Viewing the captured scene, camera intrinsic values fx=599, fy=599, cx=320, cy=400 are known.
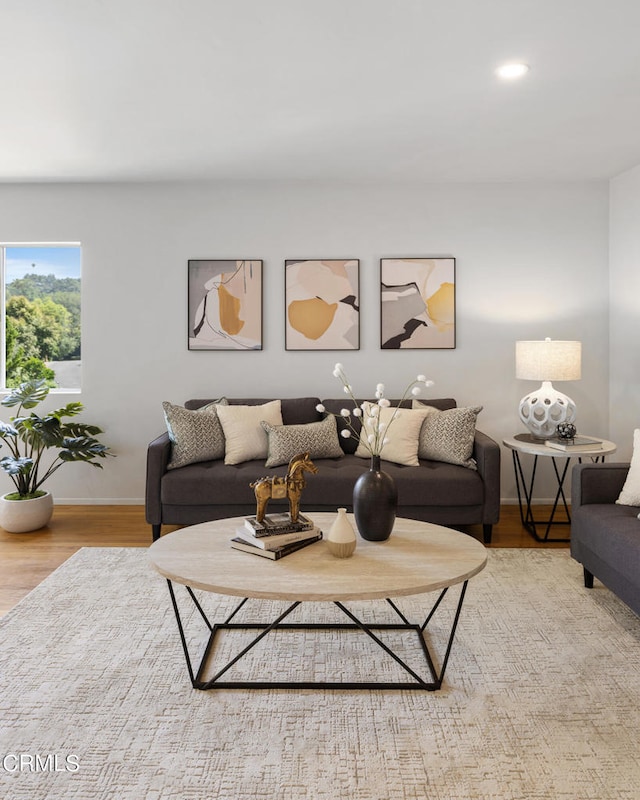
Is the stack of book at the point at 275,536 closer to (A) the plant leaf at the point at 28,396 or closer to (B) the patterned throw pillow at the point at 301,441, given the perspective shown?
(B) the patterned throw pillow at the point at 301,441

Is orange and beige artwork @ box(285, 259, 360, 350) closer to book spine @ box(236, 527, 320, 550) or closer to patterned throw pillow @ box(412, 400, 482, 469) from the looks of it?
patterned throw pillow @ box(412, 400, 482, 469)

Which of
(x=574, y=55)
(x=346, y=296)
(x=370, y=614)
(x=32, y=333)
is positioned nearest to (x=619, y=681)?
(x=370, y=614)

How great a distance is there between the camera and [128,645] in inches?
98.0

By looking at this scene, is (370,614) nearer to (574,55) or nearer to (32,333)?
(574,55)

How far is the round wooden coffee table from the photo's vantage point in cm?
197

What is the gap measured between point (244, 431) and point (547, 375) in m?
2.07

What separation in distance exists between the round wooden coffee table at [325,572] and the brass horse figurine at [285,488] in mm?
176

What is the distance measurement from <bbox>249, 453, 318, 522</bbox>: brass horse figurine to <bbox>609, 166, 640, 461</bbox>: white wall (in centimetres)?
300

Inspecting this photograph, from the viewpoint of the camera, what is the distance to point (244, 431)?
4.08 meters

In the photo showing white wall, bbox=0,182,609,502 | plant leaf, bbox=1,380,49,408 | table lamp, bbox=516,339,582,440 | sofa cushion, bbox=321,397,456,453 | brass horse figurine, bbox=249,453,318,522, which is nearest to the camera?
brass horse figurine, bbox=249,453,318,522

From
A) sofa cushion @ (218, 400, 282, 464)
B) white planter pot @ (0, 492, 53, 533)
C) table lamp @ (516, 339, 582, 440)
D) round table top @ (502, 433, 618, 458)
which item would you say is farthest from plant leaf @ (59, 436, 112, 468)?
table lamp @ (516, 339, 582, 440)

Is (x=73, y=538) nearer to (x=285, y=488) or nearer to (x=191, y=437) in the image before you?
(x=191, y=437)

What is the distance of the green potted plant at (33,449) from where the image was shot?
4.05 metres

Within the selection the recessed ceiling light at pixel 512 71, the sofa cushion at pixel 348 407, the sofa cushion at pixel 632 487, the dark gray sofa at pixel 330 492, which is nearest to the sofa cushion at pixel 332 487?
the dark gray sofa at pixel 330 492
